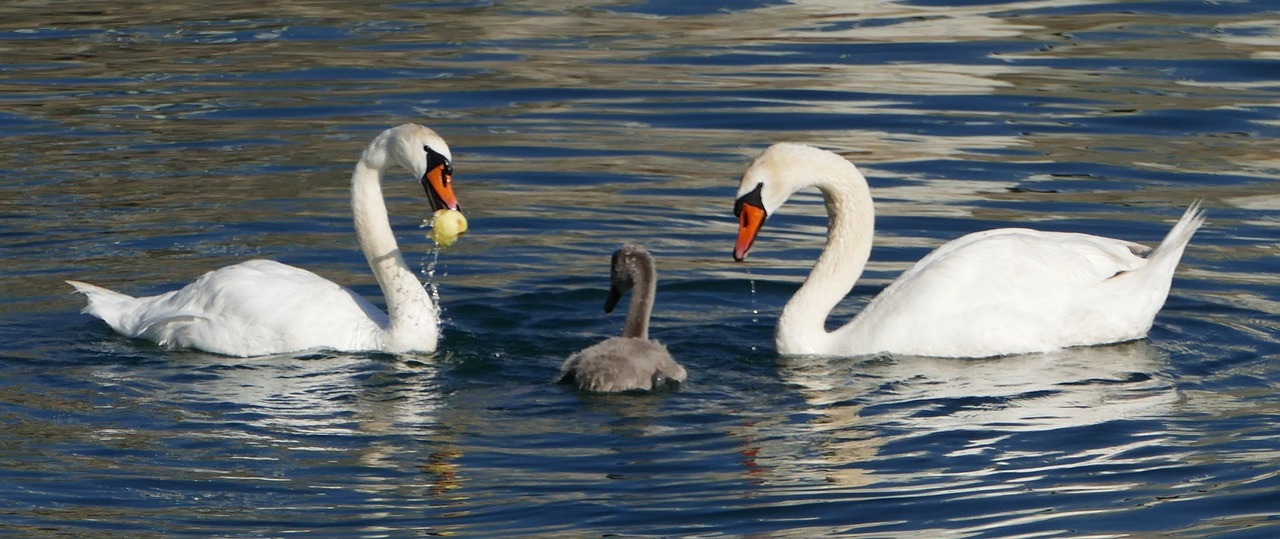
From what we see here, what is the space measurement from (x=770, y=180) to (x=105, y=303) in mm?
3395

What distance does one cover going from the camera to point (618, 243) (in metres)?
11.8

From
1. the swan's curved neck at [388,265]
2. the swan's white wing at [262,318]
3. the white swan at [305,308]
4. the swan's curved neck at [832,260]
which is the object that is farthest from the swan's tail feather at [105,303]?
the swan's curved neck at [832,260]

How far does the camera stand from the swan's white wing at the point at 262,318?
948 centimetres

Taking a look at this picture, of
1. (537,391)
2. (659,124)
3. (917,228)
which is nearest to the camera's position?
(537,391)

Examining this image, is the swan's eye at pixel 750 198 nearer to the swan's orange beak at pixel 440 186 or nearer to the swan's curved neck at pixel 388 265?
the swan's orange beak at pixel 440 186

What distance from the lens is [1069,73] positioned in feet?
54.5

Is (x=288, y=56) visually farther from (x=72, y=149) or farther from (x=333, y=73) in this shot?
(x=72, y=149)

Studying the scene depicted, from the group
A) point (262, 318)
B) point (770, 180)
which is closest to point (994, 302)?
point (770, 180)

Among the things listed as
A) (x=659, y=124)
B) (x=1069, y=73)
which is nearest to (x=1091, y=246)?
(x=659, y=124)

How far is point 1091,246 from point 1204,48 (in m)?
8.01

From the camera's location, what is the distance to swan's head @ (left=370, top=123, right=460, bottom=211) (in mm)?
9070

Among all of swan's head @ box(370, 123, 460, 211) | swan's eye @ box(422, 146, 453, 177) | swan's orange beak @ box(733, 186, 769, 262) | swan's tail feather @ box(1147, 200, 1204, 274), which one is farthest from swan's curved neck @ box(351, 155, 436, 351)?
swan's tail feather @ box(1147, 200, 1204, 274)

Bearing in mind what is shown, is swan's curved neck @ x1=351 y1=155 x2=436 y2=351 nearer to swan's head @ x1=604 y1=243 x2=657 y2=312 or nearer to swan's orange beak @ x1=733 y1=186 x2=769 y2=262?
swan's head @ x1=604 y1=243 x2=657 y2=312

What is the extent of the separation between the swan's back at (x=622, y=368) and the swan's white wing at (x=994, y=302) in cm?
122
